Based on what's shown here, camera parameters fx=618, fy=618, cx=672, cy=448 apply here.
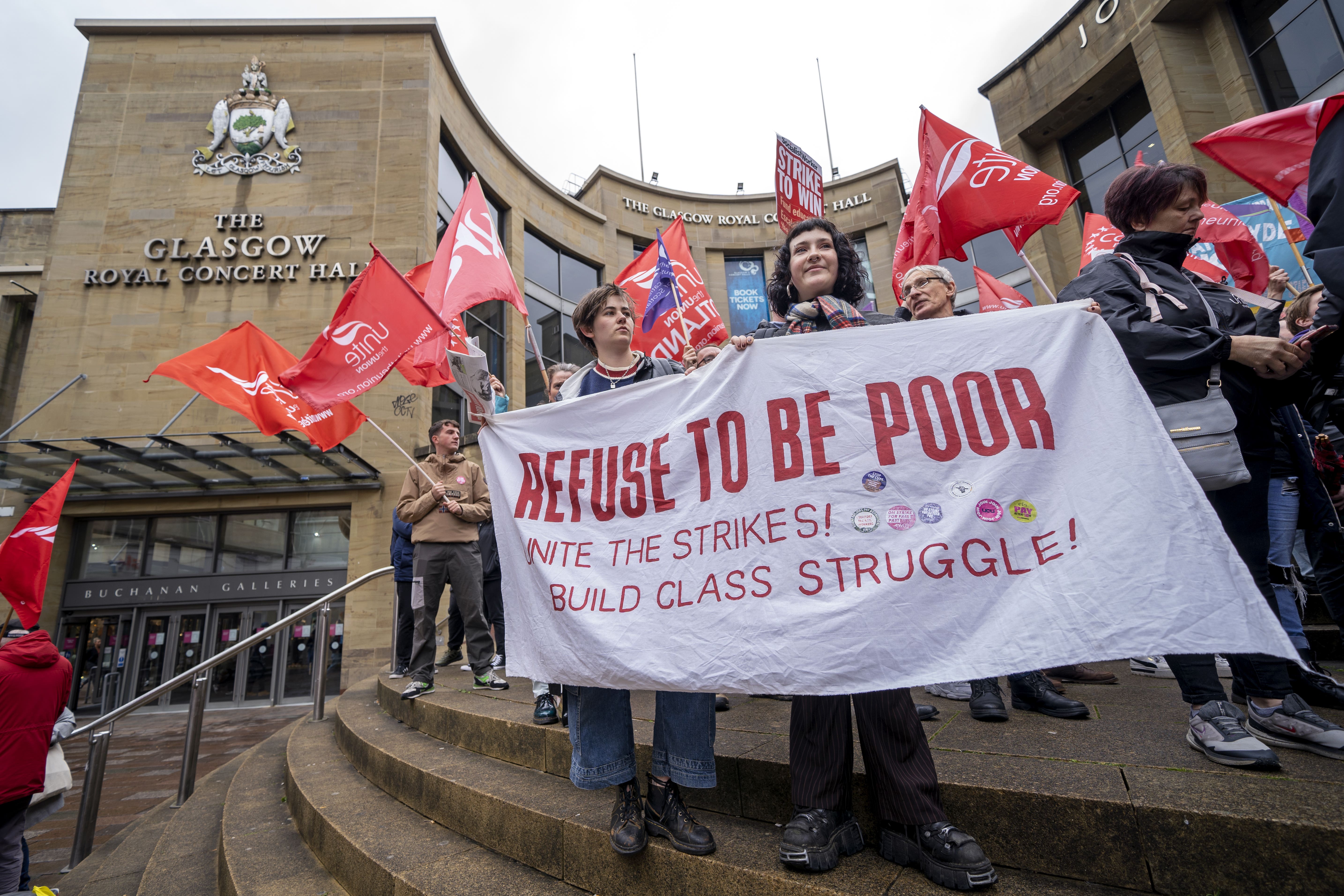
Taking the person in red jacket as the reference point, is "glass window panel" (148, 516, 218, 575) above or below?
above

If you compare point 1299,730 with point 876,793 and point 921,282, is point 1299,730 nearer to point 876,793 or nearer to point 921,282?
point 876,793

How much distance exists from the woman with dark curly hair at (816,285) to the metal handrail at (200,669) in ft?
16.4

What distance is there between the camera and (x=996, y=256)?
54.1 ft

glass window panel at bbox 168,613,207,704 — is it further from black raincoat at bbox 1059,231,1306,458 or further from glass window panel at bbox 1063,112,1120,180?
glass window panel at bbox 1063,112,1120,180

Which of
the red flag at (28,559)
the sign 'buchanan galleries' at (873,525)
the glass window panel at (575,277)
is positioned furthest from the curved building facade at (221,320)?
the sign 'buchanan galleries' at (873,525)

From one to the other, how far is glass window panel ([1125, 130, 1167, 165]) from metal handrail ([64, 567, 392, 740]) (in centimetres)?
1561

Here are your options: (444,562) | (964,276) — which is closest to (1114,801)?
(444,562)

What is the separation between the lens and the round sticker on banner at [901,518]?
1.95 metres

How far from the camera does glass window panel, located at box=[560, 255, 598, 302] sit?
17.7 m

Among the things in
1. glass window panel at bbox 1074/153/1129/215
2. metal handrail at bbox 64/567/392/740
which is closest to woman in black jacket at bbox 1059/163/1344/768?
metal handrail at bbox 64/567/392/740

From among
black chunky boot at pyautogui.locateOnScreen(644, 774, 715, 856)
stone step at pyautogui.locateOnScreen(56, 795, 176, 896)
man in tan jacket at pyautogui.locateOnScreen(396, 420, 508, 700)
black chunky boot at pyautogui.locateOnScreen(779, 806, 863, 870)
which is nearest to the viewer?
black chunky boot at pyautogui.locateOnScreen(779, 806, 863, 870)

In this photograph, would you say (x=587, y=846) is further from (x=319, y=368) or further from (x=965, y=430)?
(x=319, y=368)

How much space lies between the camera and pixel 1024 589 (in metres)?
1.77

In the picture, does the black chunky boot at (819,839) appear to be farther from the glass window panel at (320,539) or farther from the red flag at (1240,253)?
the glass window panel at (320,539)
